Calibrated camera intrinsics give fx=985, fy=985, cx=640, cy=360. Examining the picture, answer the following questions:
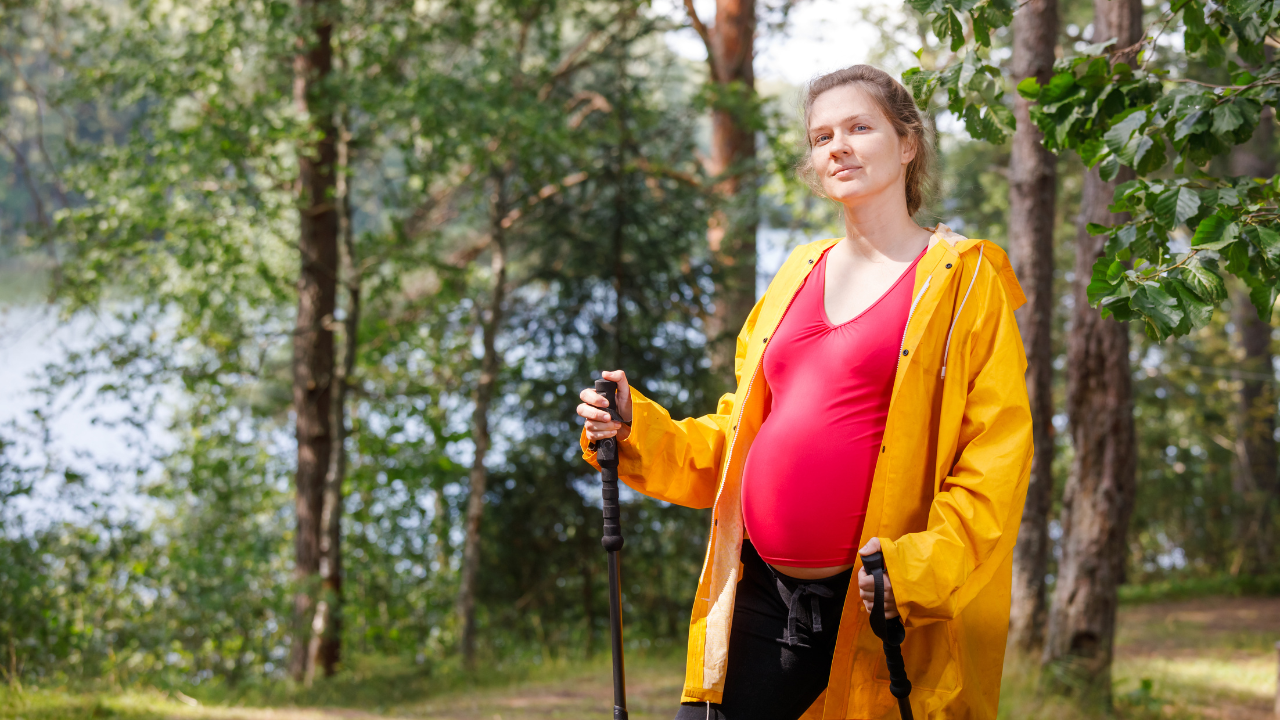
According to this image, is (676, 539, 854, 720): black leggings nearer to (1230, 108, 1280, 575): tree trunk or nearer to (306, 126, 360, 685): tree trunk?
(306, 126, 360, 685): tree trunk

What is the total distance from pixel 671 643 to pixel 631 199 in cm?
411

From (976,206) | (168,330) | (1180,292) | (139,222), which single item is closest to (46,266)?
(168,330)

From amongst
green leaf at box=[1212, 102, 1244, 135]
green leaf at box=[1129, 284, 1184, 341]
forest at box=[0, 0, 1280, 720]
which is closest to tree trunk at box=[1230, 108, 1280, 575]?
forest at box=[0, 0, 1280, 720]

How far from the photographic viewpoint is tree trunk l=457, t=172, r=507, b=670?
835 centimetres

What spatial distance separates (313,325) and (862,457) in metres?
6.94

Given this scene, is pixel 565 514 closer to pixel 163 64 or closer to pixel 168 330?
pixel 168 330

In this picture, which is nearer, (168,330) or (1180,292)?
(1180,292)

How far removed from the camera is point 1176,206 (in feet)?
7.39

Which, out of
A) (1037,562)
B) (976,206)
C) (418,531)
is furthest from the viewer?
(976,206)

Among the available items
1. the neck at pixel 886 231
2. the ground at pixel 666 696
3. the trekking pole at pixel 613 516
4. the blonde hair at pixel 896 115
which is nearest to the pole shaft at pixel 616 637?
the trekking pole at pixel 613 516

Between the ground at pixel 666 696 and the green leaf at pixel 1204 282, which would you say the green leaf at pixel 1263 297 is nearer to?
the green leaf at pixel 1204 282

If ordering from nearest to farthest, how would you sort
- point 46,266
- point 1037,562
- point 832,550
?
point 832,550 < point 1037,562 < point 46,266

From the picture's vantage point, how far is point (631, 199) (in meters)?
8.82

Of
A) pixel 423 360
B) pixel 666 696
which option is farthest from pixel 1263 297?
pixel 423 360
